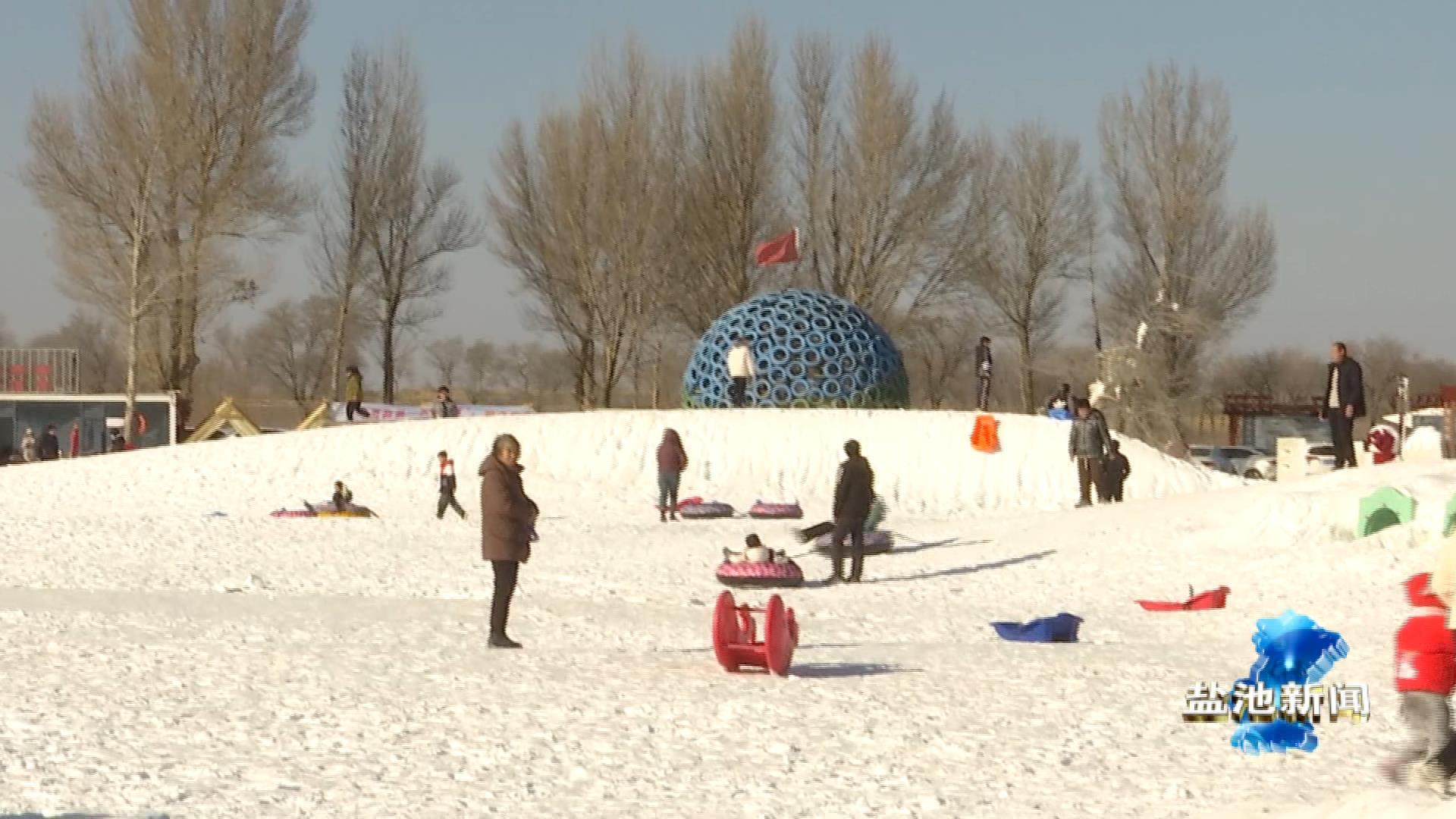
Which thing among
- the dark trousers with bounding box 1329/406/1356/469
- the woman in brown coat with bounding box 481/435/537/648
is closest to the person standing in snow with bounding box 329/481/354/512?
the dark trousers with bounding box 1329/406/1356/469

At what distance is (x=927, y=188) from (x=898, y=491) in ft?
66.3

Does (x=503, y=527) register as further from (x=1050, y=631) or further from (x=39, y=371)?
(x=39, y=371)

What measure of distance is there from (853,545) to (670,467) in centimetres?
674

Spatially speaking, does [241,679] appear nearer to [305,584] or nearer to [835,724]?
[835,724]

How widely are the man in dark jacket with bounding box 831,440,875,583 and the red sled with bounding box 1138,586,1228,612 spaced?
287 cm

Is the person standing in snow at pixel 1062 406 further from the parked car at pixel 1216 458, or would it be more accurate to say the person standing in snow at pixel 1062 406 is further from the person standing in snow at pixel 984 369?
the parked car at pixel 1216 458

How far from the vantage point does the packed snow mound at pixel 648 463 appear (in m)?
26.9

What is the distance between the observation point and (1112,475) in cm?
2408

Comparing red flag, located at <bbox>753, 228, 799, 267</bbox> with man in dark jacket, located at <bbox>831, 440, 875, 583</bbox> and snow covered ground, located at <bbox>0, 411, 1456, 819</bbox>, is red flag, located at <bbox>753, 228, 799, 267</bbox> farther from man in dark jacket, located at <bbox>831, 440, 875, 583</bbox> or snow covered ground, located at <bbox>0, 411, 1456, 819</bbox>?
man in dark jacket, located at <bbox>831, 440, 875, 583</bbox>

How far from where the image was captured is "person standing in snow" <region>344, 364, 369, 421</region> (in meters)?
33.7

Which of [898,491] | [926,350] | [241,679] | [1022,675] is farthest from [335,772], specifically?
[926,350]

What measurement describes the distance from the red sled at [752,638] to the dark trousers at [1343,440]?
11.9 metres

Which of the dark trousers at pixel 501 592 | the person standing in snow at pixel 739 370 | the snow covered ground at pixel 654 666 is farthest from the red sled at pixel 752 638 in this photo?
the person standing in snow at pixel 739 370

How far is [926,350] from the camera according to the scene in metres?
54.7
